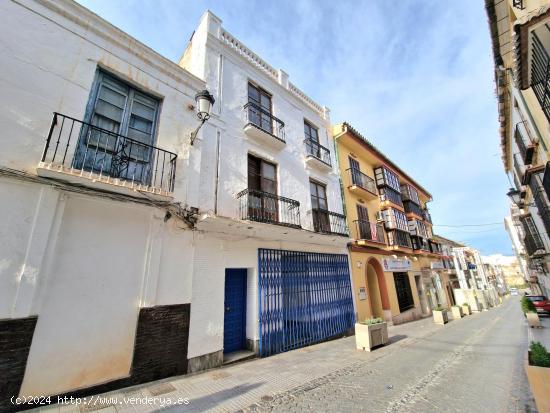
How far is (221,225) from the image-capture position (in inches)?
258

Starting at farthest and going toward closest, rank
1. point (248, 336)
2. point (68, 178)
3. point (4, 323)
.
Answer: point (248, 336) < point (68, 178) < point (4, 323)

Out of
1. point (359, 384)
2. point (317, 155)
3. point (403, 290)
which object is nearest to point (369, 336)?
point (359, 384)

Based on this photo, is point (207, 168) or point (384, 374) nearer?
point (384, 374)

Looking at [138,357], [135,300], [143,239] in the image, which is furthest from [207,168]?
[138,357]

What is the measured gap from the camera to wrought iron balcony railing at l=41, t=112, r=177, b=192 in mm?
4605

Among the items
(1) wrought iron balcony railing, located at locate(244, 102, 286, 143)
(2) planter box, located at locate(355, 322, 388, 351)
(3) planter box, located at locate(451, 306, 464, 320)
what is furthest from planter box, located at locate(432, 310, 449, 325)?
(1) wrought iron balcony railing, located at locate(244, 102, 286, 143)

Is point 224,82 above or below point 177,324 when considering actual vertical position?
above

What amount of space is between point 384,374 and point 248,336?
3679 mm

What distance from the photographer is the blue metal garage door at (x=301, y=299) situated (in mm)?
7297

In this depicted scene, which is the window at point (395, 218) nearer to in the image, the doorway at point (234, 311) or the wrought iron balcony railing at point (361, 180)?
the wrought iron balcony railing at point (361, 180)

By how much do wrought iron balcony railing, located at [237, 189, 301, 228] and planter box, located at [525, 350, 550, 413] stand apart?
5655mm

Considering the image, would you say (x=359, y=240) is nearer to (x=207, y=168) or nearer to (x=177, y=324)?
(x=207, y=168)

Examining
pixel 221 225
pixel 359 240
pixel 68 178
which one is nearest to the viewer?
pixel 68 178

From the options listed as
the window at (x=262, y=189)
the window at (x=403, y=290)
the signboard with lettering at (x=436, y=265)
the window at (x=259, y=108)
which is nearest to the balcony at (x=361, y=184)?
the window at (x=403, y=290)
